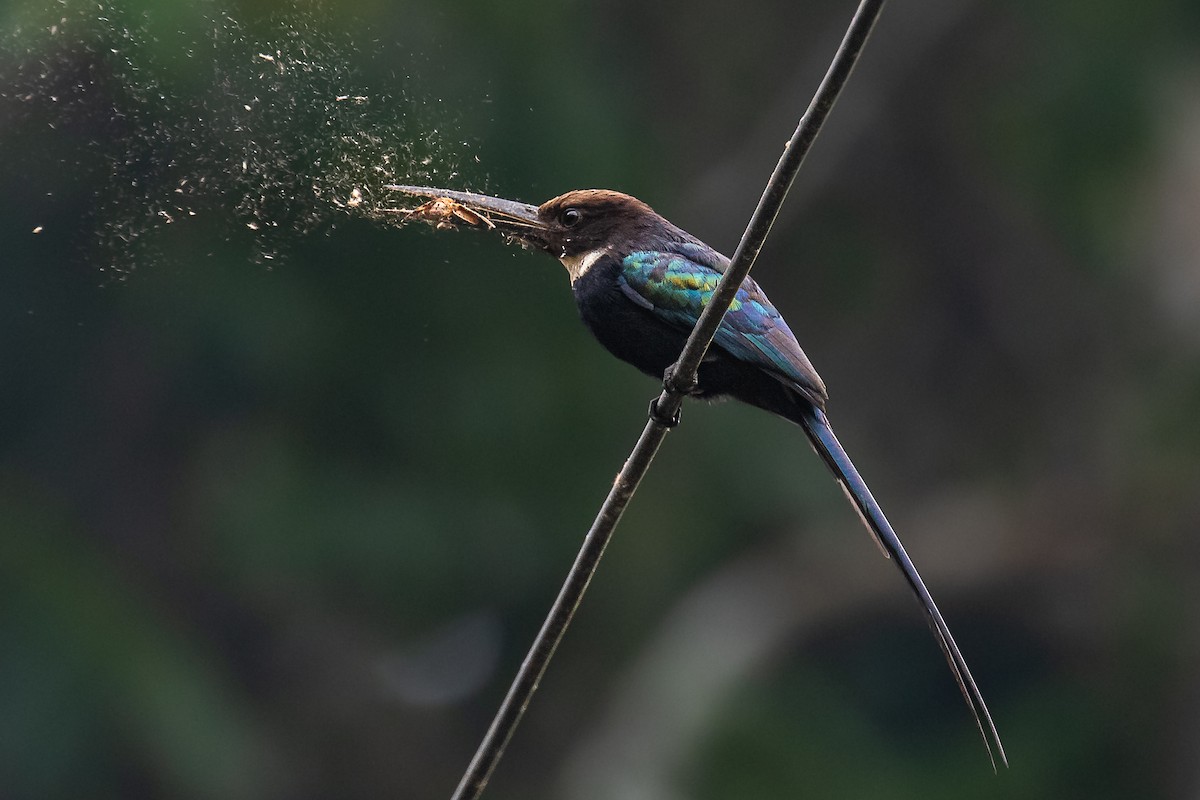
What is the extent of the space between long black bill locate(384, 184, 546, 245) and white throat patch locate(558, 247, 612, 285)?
0.10 metres

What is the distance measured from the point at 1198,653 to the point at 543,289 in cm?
418

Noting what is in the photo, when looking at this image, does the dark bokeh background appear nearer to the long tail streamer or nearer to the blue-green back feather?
the blue-green back feather

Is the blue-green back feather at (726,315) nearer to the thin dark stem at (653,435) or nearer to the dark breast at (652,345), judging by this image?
the dark breast at (652,345)

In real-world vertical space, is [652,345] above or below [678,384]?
below

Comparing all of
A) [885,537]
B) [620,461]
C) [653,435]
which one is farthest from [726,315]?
[620,461]

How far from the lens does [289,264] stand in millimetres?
7711

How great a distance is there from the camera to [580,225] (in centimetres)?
399

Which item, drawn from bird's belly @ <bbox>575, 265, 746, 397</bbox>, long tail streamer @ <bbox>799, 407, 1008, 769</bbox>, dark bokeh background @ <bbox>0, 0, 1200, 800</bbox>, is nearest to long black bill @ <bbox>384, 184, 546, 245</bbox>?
bird's belly @ <bbox>575, 265, 746, 397</bbox>

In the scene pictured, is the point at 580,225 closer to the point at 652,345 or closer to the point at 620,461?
the point at 652,345

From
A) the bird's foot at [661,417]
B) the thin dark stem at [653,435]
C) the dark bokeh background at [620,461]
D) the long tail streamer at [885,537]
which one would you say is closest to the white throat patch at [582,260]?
the long tail streamer at [885,537]

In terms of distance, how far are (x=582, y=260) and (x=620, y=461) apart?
4228 millimetres

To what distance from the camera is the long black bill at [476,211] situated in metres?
3.76

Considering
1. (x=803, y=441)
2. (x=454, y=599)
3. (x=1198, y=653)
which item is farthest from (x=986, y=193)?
(x=454, y=599)

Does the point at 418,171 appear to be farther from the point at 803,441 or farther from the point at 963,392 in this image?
the point at 963,392
